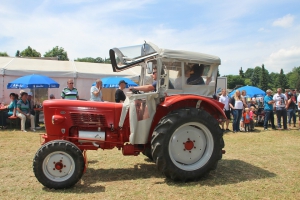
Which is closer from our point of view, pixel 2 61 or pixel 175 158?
pixel 175 158

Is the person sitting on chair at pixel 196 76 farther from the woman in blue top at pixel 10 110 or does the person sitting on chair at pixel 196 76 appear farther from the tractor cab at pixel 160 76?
the woman in blue top at pixel 10 110

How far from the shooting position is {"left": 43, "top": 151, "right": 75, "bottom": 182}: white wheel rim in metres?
3.93

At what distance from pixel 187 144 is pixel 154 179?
773 millimetres

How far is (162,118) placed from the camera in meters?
4.23

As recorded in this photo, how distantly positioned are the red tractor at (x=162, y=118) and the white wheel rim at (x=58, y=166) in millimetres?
222

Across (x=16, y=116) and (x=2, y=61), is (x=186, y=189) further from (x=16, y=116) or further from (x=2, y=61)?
(x=2, y=61)

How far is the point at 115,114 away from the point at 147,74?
3.39 ft

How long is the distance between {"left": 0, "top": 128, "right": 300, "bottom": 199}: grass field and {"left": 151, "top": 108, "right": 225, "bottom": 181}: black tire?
213 millimetres

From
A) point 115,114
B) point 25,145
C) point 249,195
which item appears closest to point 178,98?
point 115,114

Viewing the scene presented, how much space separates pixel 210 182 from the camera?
167 inches

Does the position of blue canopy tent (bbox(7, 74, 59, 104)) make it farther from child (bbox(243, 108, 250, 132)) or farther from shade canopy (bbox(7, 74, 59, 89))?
child (bbox(243, 108, 250, 132))

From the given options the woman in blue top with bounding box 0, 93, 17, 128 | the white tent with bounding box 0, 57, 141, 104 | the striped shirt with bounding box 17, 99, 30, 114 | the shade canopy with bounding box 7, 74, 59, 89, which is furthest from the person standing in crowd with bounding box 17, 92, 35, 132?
the white tent with bounding box 0, 57, 141, 104

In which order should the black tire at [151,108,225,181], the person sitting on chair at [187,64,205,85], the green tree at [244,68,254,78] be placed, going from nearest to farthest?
the black tire at [151,108,225,181]
the person sitting on chair at [187,64,205,85]
the green tree at [244,68,254,78]

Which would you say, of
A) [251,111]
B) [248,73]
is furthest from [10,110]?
[248,73]
